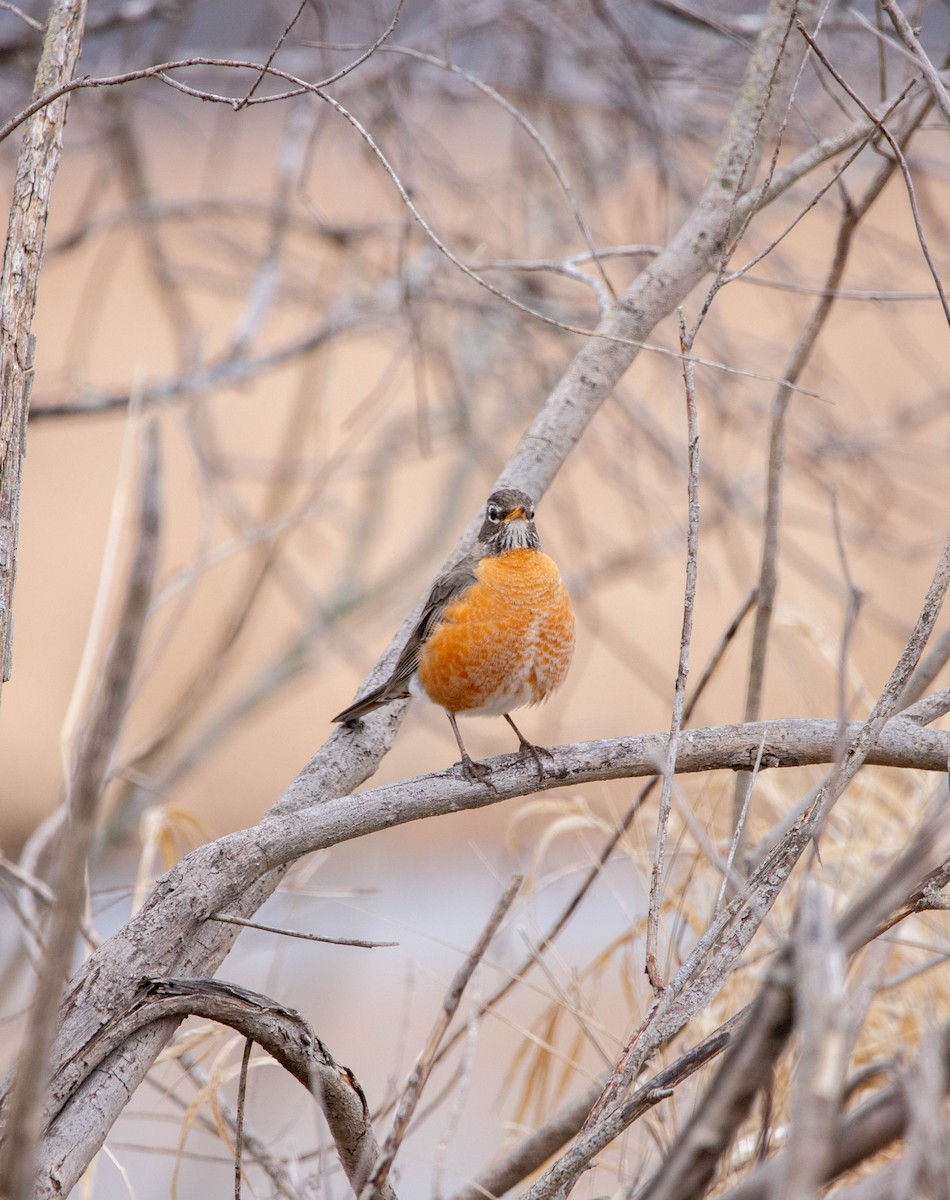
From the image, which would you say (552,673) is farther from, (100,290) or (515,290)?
(100,290)

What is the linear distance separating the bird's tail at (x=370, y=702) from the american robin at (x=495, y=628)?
0.56 feet

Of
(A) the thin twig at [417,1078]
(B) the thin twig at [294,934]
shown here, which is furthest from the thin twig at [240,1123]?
(A) the thin twig at [417,1078]

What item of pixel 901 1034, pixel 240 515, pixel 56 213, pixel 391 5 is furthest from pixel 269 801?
pixel 901 1034

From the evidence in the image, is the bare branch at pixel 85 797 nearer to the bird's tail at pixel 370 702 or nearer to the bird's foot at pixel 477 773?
the bird's foot at pixel 477 773

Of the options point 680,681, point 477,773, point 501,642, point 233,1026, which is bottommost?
point 233,1026

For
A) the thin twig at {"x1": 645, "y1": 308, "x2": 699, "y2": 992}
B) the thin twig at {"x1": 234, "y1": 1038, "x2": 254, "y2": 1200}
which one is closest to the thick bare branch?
the thin twig at {"x1": 234, "y1": 1038, "x2": 254, "y2": 1200}

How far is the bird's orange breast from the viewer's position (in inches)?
112

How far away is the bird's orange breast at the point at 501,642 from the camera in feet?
9.31

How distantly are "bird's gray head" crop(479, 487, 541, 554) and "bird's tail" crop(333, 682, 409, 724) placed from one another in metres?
0.52

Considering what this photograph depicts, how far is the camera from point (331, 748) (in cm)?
227

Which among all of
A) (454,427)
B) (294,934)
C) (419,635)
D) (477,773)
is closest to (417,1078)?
(294,934)

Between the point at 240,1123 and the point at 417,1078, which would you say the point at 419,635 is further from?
the point at 417,1078

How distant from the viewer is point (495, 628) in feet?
9.39

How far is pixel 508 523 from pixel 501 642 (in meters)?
0.30
